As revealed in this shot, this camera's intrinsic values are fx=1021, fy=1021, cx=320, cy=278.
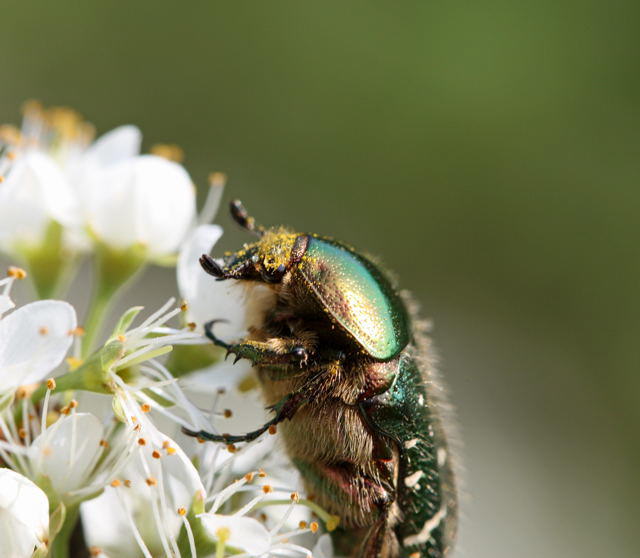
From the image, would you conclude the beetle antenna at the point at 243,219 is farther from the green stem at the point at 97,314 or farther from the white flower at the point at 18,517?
the white flower at the point at 18,517

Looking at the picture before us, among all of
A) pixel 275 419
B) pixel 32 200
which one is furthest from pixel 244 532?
pixel 32 200

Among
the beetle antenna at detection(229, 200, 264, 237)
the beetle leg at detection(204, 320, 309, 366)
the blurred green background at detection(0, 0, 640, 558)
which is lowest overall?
the blurred green background at detection(0, 0, 640, 558)

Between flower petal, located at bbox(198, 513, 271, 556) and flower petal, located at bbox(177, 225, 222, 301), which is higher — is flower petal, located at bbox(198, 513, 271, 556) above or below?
below

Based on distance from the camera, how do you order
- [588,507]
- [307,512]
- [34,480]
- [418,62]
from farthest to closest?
1. [418,62]
2. [588,507]
3. [307,512]
4. [34,480]

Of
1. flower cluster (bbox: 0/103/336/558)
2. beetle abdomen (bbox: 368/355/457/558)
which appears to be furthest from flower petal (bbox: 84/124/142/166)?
beetle abdomen (bbox: 368/355/457/558)

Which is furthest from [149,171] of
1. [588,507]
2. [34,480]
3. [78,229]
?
[588,507]

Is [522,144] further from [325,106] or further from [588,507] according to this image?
[588,507]

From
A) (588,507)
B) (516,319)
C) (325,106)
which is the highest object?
(325,106)

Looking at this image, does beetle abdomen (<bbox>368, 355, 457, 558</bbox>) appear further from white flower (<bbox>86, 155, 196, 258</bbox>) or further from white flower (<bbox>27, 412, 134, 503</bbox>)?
white flower (<bbox>86, 155, 196, 258</bbox>)
